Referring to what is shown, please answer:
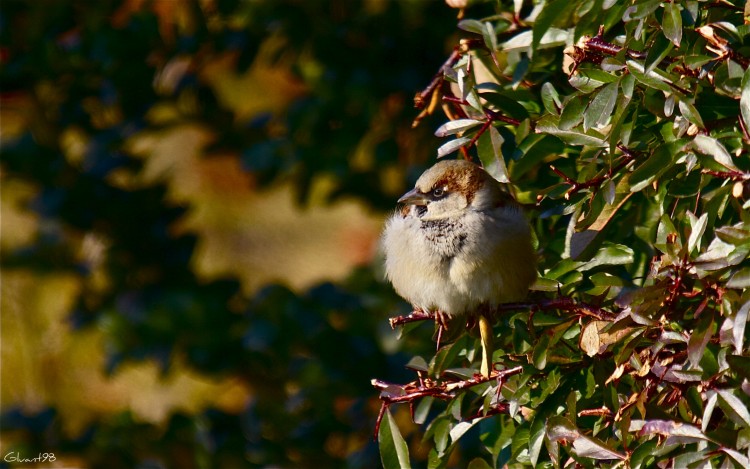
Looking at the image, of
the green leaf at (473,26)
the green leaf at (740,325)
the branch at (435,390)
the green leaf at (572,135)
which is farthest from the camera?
the green leaf at (473,26)

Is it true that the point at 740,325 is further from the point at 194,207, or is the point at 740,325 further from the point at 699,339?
the point at 194,207

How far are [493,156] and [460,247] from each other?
38 centimetres

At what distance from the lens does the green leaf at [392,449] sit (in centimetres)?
169

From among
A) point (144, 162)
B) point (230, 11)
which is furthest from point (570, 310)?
point (144, 162)

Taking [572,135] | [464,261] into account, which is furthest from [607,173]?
[464,261]

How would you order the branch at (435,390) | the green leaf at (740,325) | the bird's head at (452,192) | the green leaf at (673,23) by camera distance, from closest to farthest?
the green leaf at (740,325)
the green leaf at (673,23)
the branch at (435,390)
the bird's head at (452,192)

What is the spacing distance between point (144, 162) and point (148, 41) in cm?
51

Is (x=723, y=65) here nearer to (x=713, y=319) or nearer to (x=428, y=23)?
(x=713, y=319)

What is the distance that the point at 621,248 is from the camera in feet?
5.46

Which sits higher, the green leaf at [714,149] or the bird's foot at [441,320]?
the green leaf at [714,149]

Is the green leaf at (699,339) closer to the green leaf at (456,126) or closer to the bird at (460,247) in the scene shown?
the bird at (460,247)

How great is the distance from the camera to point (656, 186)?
159cm

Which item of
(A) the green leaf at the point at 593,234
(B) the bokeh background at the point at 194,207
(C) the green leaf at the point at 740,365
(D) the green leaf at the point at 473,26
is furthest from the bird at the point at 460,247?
(B) the bokeh background at the point at 194,207

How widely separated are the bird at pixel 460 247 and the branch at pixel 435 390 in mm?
58
